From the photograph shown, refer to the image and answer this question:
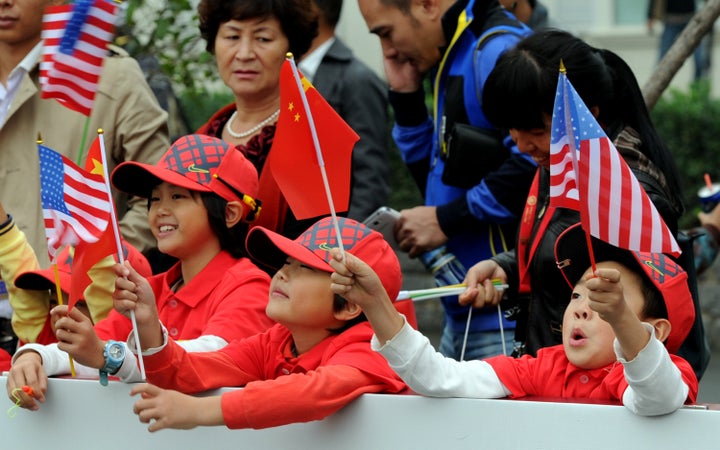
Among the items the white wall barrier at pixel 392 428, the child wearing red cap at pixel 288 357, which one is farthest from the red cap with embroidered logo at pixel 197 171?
the white wall barrier at pixel 392 428

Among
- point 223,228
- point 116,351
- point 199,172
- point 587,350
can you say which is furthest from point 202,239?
point 587,350

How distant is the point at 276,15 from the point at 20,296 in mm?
1443

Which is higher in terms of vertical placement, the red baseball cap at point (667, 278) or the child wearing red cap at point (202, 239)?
the red baseball cap at point (667, 278)

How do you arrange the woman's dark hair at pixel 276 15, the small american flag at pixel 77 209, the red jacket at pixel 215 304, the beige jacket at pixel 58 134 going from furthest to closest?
the beige jacket at pixel 58 134, the woman's dark hair at pixel 276 15, the red jacket at pixel 215 304, the small american flag at pixel 77 209

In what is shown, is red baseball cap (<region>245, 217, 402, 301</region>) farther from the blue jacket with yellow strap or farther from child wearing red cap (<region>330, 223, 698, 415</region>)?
the blue jacket with yellow strap

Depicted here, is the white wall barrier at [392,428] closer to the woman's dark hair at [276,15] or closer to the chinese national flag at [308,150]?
the chinese national flag at [308,150]

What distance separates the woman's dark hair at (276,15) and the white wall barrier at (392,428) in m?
1.95

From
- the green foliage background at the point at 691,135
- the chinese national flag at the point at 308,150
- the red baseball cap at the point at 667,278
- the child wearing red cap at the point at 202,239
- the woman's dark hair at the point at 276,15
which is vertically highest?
the chinese national flag at the point at 308,150

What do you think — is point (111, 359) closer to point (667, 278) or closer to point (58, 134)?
point (667, 278)

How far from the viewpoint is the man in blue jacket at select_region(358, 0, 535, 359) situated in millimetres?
5352

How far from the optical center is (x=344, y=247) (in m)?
4.16

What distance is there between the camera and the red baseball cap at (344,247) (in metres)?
4.15

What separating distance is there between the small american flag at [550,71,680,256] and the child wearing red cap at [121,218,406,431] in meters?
0.80

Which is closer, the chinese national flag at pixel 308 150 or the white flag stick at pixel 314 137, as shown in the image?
the white flag stick at pixel 314 137
